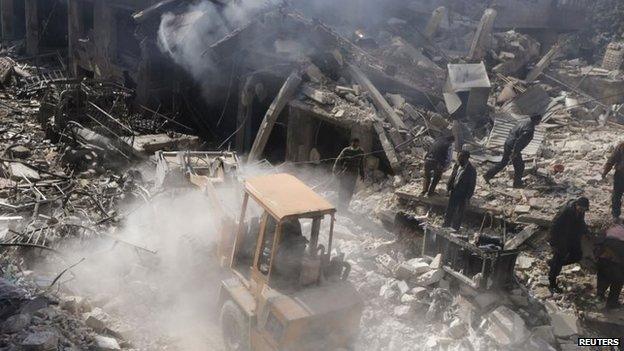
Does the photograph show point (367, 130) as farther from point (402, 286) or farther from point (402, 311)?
point (402, 311)

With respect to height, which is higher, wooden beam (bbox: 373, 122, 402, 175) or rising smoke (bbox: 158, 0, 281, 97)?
rising smoke (bbox: 158, 0, 281, 97)

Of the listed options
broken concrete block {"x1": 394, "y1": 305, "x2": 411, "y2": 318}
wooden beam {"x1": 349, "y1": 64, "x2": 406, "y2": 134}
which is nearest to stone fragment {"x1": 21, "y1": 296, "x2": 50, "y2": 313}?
broken concrete block {"x1": 394, "y1": 305, "x2": 411, "y2": 318}

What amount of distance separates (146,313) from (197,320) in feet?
2.20

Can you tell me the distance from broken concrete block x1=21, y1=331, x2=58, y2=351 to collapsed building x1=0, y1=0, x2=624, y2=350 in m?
0.03

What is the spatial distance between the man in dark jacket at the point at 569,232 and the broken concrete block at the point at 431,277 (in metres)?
1.68

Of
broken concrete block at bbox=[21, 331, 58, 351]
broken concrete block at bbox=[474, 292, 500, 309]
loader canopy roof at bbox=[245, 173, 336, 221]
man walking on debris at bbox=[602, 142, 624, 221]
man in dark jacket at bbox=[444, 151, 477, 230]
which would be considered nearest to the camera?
broken concrete block at bbox=[21, 331, 58, 351]

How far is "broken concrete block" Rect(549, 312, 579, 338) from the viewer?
6391 mm

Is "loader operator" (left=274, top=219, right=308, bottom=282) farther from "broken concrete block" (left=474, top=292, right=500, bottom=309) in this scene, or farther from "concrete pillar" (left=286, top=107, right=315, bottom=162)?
"concrete pillar" (left=286, top=107, right=315, bottom=162)

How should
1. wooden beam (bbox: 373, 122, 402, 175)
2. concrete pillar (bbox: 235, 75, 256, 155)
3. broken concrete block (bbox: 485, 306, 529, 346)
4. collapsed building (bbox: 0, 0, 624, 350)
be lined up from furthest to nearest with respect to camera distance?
concrete pillar (bbox: 235, 75, 256, 155), wooden beam (bbox: 373, 122, 402, 175), collapsed building (bbox: 0, 0, 624, 350), broken concrete block (bbox: 485, 306, 529, 346)

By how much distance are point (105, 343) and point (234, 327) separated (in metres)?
1.41

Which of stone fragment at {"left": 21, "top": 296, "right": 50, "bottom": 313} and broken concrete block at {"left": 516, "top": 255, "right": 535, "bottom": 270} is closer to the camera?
stone fragment at {"left": 21, "top": 296, "right": 50, "bottom": 313}

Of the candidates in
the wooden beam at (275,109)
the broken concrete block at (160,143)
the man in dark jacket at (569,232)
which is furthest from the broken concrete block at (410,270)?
the broken concrete block at (160,143)

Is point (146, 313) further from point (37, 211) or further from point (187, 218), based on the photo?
point (37, 211)

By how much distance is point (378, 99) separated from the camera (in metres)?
12.2
